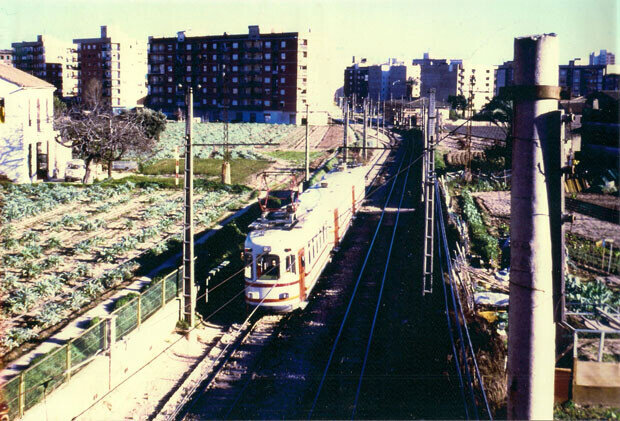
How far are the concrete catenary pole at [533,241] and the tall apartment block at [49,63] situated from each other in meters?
115

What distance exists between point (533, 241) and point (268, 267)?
10.9 meters

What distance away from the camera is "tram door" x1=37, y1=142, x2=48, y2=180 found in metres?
37.9

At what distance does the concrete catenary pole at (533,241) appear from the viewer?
202 inches

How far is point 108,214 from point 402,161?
27306 mm

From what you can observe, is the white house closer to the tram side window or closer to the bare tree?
the bare tree

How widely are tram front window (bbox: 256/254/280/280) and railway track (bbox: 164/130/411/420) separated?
5.00 feet

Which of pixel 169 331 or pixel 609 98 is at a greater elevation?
pixel 609 98

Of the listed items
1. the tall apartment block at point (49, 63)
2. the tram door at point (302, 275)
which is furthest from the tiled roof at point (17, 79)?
the tall apartment block at point (49, 63)

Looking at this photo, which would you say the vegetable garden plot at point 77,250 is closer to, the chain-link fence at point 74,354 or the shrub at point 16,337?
the shrub at point 16,337

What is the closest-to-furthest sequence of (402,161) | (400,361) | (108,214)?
(400,361) < (108,214) < (402,161)

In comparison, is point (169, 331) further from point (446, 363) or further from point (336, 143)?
point (336, 143)

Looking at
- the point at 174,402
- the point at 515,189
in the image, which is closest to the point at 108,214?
the point at 174,402

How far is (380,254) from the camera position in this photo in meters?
23.6

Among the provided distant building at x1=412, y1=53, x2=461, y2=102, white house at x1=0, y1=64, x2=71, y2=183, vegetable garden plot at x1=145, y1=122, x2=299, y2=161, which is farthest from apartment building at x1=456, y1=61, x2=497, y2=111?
white house at x1=0, y1=64, x2=71, y2=183
